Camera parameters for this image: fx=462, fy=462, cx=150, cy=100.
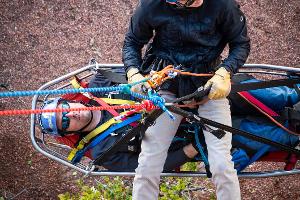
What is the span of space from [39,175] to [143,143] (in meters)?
2.08

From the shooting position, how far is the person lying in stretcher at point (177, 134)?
359 centimetres

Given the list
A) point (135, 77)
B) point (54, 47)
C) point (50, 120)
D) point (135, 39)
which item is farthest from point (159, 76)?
point (54, 47)

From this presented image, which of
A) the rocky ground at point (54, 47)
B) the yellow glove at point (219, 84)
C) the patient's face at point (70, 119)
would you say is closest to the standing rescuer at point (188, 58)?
the yellow glove at point (219, 84)

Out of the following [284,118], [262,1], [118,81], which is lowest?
[284,118]

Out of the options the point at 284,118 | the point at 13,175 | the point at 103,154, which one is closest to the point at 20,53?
the point at 13,175

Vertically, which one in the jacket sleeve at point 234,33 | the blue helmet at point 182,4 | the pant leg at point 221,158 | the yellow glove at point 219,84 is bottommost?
the pant leg at point 221,158

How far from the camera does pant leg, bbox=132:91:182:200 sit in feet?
11.2

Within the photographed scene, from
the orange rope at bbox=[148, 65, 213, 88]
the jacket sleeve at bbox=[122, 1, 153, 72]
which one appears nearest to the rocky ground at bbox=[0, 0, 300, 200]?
the jacket sleeve at bbox=[122, 1, 153, 72]

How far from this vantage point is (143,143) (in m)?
3.48

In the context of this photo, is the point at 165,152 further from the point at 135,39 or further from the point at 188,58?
the point at 135,39

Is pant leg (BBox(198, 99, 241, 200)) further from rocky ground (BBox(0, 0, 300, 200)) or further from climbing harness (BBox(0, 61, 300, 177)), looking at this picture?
rocky ground (BBox(0, 0, 300, 200))

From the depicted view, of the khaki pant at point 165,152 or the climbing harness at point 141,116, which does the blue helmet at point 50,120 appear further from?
the khaki pant at point 165,152

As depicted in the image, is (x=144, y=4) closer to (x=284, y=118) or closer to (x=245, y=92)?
(x=245, y=92)

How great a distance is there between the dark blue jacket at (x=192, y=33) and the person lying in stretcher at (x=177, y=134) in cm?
55
